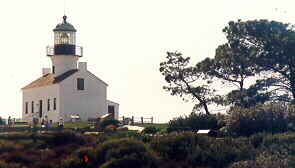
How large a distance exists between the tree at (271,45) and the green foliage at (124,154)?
18.6 meters

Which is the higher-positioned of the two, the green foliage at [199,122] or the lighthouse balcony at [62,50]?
the lighthouse balcony at [62,50]

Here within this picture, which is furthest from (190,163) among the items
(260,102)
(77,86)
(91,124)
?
(77,86)

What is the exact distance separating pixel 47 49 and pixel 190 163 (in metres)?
28.9

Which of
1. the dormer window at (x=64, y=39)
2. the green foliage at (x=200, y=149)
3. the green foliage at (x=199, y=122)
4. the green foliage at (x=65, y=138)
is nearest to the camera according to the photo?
the green foliage at (x=200, y=149)

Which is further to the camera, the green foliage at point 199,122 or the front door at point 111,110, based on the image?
the front door at point 111,110

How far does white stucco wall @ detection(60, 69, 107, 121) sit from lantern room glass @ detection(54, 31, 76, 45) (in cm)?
296

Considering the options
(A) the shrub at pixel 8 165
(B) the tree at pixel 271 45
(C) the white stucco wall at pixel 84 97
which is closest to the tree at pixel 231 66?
(B) the tree at pixel 271 45

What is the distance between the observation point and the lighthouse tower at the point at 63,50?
187ft

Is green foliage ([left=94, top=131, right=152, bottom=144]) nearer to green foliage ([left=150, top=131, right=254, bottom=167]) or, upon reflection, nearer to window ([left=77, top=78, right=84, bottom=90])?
green foliage ([left=150, top=131, right=254, bottom=167])

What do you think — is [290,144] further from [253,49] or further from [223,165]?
[253,49]

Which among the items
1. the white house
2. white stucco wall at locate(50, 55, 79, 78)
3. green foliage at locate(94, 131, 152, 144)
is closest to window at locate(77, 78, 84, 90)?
the white house

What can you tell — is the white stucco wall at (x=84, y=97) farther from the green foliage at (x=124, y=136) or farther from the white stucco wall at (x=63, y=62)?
the green foliage at (x=124, y=136)

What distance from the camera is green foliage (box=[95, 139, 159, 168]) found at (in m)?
31.4

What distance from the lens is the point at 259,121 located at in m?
40.4
